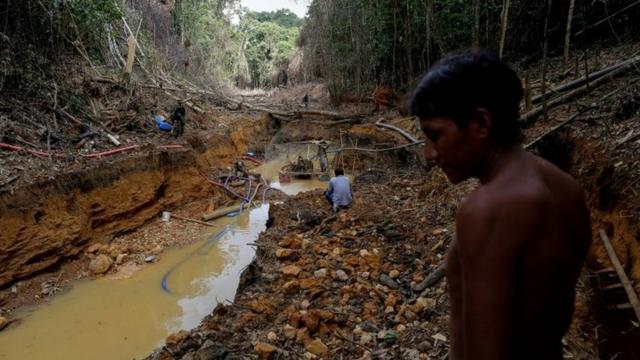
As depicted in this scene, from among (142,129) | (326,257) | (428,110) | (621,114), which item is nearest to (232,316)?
(326,257)

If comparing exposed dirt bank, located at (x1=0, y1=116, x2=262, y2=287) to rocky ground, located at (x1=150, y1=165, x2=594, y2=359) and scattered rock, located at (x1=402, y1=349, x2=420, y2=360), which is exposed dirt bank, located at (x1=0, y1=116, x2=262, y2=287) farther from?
scattered rock, located at (x1=402, y1=349, x2=420, y2=360)

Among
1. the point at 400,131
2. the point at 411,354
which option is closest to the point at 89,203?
the point at 411,354

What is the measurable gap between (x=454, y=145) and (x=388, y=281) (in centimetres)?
334

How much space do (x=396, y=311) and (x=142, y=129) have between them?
8.61m

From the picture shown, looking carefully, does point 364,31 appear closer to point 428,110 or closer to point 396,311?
point 396,311

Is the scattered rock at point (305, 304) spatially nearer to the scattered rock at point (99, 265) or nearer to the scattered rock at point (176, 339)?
the scattered rock at point (176, 339)

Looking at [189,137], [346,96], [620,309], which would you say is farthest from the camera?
[346,96]

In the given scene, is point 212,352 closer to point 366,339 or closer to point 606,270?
point 366,339

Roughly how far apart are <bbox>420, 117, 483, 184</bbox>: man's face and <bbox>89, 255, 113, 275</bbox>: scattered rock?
746 centimetres

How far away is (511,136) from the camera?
97 cm

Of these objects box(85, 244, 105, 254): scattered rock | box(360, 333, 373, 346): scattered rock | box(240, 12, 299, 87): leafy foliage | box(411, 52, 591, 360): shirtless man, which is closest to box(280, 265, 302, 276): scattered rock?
box(360, 333, 373, 346): scattered rock

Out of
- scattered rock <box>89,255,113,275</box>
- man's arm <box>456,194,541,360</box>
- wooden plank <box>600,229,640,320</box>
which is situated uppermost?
man's arm <box>456,194,541,360</box>

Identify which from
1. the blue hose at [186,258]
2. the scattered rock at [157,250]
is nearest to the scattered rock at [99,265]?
the scattered rock at [157,250]

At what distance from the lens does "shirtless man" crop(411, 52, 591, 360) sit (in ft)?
2.81
